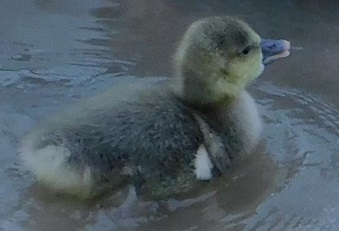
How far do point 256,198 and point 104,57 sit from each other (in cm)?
63

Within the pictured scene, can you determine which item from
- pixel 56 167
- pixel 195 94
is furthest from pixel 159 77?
pixel 56 167

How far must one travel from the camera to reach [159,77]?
2168 millimetres

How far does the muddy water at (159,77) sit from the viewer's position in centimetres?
176

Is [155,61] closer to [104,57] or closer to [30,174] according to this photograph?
[104,57]

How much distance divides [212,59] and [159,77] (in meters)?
0.38

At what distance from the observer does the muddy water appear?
176 cm

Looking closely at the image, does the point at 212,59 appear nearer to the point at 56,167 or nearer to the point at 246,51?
the point at 246,51

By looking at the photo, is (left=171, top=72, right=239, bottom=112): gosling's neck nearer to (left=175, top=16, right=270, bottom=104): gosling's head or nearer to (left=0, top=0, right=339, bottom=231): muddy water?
(left=175, top=16, right=270, bottom=104): gosling's head

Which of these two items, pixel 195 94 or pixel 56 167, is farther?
pixel 195 94

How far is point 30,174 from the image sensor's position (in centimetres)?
184

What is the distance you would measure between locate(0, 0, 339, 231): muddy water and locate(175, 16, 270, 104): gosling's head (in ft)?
0.57

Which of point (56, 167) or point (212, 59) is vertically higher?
point (212, 59)

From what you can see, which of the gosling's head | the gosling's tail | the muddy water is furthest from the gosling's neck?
the gosling's tail

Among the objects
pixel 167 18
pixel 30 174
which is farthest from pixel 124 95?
pixel 167 18
